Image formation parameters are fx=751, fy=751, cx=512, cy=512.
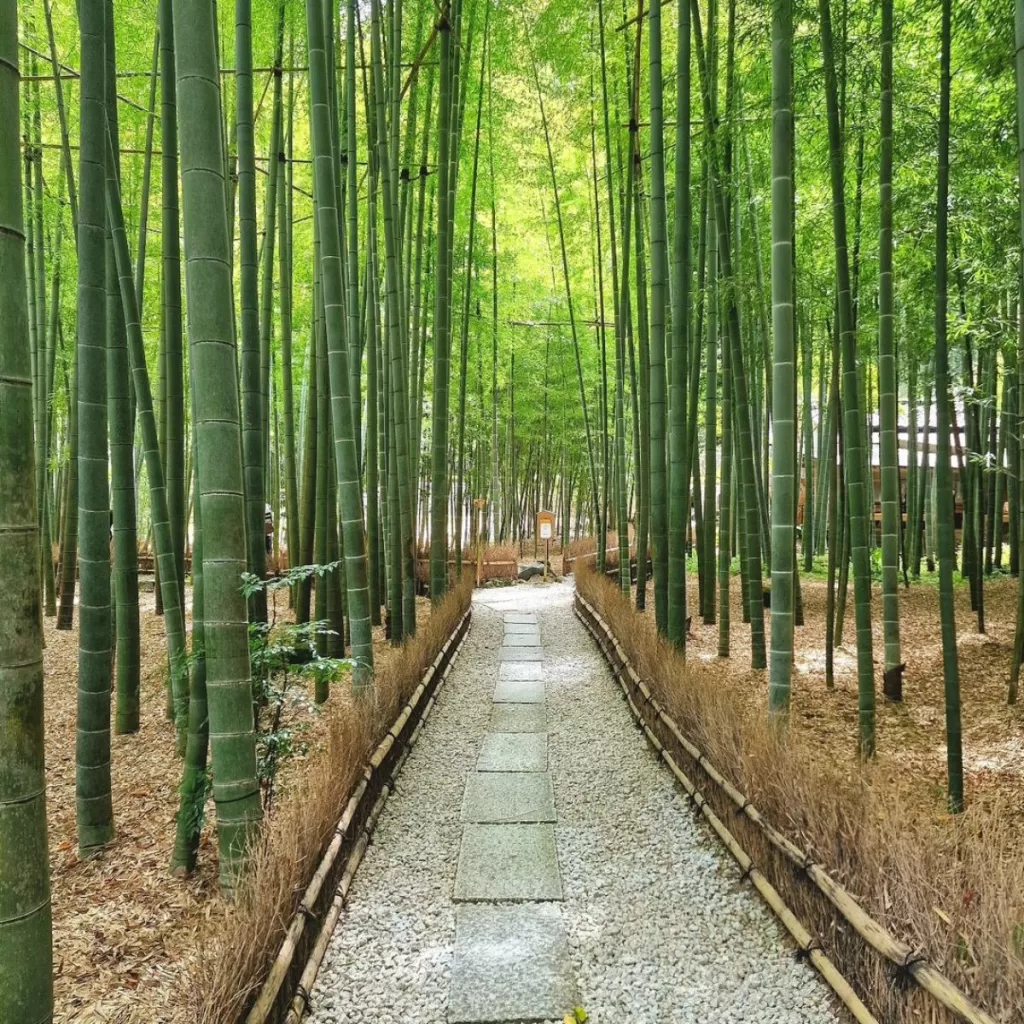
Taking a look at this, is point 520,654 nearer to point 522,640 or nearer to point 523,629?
point 522,640

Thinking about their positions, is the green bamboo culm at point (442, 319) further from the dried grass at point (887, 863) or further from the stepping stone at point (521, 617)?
the dried grass at point (887, 863)

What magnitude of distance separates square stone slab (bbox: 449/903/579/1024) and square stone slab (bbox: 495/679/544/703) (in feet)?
7.46

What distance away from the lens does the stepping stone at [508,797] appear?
2848mm

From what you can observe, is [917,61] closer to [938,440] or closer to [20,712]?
[938,440]

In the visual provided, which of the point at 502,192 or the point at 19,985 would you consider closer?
the point at 19,985

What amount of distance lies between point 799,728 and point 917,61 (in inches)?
151

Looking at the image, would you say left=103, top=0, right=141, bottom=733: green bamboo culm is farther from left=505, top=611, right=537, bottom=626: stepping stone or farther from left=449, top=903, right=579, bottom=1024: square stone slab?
left=505, top=611, right=537, bottom=626: stepping stone

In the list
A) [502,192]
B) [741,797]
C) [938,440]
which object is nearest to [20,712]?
[741,797]

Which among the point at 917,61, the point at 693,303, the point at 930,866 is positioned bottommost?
the point at 930,866

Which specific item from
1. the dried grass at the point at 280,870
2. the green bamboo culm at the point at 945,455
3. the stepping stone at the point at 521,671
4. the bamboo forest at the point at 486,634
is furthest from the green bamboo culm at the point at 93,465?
the stepping stone at the point at 521,671

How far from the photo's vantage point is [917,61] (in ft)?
14.2

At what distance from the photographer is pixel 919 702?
402cm

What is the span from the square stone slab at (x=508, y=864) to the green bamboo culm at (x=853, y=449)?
1274 mm

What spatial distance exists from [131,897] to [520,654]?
12.4ft
